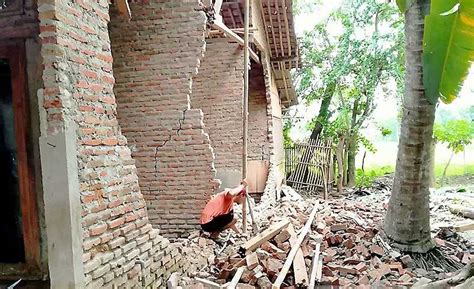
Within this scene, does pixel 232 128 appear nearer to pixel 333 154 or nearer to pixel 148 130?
pixel 148 130

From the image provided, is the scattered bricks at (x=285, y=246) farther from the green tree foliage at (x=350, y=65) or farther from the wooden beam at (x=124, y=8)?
the green tree foliage at (x=350, y=65)

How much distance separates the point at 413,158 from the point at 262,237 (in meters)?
2.62

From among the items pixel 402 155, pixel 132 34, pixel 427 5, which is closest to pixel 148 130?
pixel 132 34

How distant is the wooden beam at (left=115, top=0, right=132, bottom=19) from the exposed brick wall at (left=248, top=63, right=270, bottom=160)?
596 centimetres

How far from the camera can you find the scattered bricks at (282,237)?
592 centimetres

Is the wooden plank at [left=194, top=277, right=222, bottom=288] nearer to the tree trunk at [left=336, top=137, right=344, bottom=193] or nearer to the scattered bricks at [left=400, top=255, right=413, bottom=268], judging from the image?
the scattered bricks at [left=400, top=255, right=413, bottom=268]

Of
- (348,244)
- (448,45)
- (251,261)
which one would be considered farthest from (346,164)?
(448,45)

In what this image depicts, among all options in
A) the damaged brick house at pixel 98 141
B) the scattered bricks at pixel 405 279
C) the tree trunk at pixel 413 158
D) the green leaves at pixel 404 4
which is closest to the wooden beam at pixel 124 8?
the damaged brick house at pixel 98 141

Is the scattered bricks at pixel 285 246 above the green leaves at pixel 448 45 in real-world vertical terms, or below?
below

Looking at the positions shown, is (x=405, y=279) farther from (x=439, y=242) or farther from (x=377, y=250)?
(x=439, y=242)

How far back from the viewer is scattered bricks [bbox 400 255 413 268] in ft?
19.3

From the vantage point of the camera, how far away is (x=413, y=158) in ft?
19.4

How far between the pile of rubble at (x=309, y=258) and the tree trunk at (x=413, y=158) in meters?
0.39

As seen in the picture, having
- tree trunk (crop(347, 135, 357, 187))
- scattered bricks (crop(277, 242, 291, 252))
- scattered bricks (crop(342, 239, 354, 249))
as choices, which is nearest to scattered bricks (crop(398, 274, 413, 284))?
scattered bricks (crop(342, 239, 354, 249))
